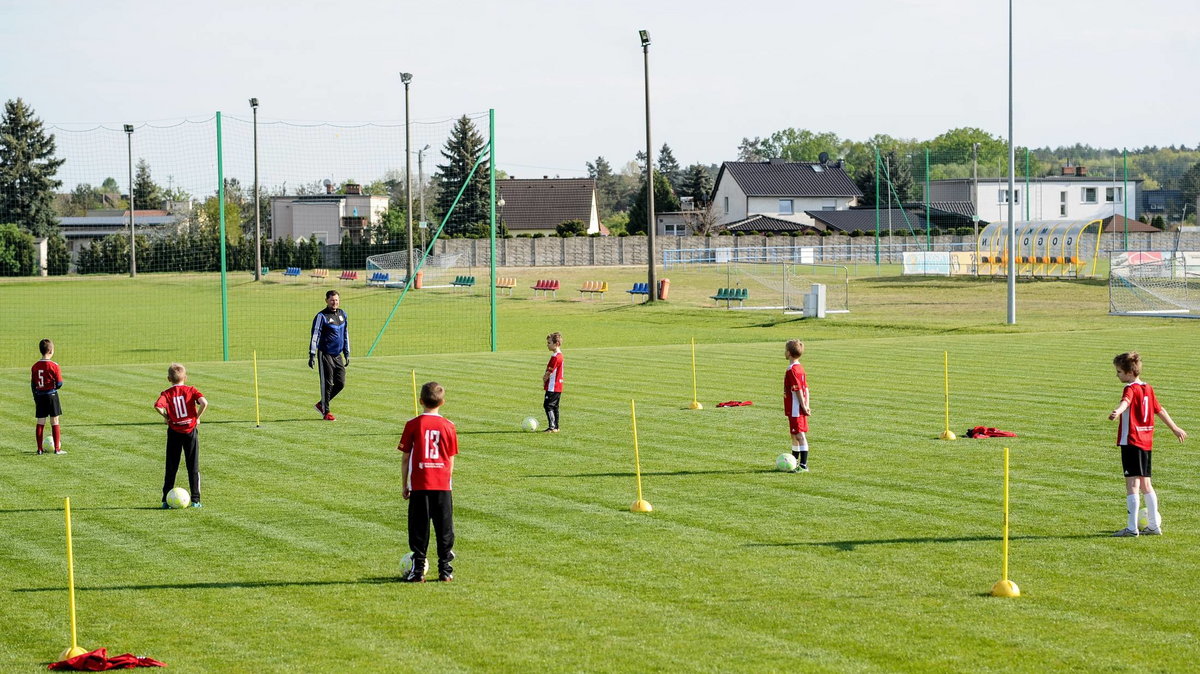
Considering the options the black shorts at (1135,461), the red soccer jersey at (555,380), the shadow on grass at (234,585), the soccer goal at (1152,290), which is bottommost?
the shadow on grass at (234,585)

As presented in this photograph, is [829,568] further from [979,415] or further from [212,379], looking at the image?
[212,379]

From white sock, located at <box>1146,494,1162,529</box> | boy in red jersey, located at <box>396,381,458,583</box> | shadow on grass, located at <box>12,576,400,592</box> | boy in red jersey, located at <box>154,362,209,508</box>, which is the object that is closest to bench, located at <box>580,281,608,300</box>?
boy in red jersey, located at <box>154,362,209,508</box>

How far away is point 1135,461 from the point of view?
12.0 m

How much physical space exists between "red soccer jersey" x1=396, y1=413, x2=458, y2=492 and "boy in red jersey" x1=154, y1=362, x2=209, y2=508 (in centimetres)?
454

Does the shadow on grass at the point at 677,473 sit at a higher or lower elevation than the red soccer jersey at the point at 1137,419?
lower

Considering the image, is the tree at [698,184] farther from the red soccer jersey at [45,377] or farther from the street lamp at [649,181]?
the red soccer jersey at [45,377]

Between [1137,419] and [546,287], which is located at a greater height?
[546,287]

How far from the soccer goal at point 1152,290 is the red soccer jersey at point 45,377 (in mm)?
38713

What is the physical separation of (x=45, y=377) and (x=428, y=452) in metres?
Answer: 9.89

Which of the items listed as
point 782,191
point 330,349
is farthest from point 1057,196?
point 330,349

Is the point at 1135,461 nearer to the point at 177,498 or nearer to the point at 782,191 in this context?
the point at 177,498

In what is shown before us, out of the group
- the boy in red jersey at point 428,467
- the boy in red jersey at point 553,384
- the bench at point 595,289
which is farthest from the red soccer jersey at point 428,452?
the bench at point 595,289

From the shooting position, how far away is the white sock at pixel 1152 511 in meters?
12.0

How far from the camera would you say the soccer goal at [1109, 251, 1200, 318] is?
→ 1861 inches
